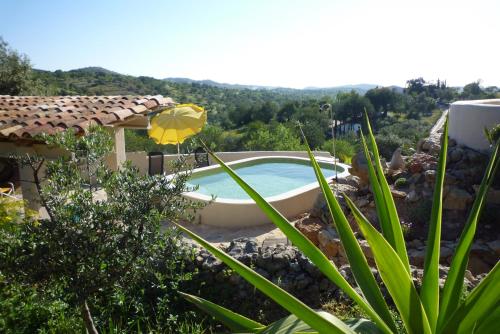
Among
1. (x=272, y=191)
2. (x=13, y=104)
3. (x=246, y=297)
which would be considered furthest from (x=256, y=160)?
(x=246, y=297)

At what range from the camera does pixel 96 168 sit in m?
2.41

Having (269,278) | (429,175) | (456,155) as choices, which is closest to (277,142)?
(456,155)

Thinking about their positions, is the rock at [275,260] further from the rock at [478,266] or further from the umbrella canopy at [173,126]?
the umbrella canopy at [173,126]

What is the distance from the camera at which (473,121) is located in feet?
23.3

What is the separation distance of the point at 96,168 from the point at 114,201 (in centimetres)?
26

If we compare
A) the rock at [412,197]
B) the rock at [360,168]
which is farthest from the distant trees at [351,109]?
the rock at [412,197]

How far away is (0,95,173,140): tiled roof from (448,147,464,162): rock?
6.34 metres

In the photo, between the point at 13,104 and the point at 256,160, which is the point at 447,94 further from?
the point at 13,104

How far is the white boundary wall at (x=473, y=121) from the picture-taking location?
6742 millimetres

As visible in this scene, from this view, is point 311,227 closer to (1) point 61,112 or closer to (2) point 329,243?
(2) point 329,243

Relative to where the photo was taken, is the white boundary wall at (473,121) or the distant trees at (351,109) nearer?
the white boundary wall at (473,121)

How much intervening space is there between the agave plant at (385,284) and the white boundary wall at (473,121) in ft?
20.2

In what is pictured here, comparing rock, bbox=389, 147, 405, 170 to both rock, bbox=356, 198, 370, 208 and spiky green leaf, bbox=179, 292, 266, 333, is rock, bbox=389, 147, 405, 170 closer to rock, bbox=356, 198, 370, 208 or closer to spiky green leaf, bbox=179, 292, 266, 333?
rock, bbox=356, 198, 370, 208

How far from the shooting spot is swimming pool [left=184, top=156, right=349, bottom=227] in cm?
758
